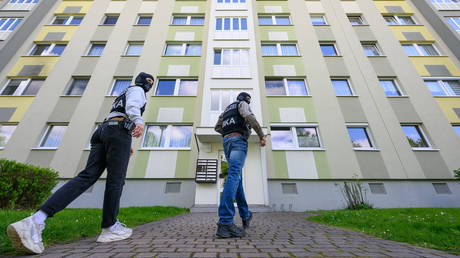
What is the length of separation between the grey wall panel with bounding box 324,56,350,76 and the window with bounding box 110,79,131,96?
37.3 ft

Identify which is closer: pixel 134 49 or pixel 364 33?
pixel 134 49

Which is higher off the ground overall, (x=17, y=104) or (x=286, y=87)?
(x=286, y=87)

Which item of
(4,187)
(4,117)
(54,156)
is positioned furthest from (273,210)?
(4,117)

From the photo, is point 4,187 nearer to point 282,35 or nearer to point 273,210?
point 273,210

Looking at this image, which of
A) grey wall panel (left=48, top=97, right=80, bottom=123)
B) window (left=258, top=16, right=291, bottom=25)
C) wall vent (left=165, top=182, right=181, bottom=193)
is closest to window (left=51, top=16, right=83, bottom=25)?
grey wall panel (left=48, top=97, right=80, bottom=123)

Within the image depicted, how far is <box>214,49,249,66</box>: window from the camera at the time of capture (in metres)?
9.76

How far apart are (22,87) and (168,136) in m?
8.91

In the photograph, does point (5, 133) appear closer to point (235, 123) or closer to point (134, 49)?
point (134, 49)

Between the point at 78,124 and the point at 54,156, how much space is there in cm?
164

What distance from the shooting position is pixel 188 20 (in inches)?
471

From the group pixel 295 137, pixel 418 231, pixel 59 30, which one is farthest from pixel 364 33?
pixel 59 30

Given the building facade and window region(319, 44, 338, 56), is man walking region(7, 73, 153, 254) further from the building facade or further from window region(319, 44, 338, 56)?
window region(319, 44, 338, 56)

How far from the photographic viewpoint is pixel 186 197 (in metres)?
7.14

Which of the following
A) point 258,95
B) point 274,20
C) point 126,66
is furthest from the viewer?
point 274,20
